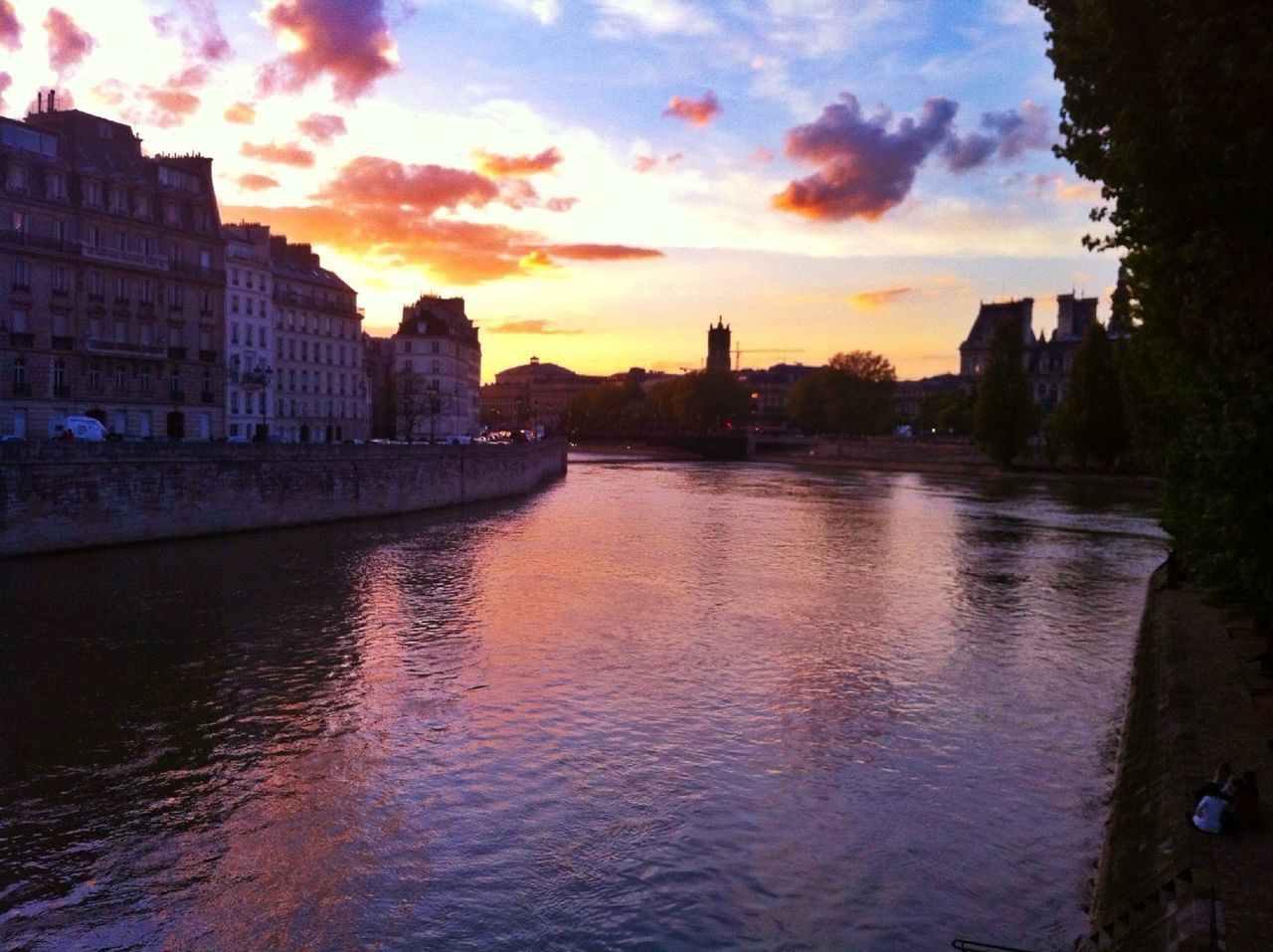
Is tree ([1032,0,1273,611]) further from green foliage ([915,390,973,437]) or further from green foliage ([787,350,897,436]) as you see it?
green foliage ([787,350,897,436])

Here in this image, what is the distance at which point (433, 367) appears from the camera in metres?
124

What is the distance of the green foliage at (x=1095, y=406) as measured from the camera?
88.7 metres

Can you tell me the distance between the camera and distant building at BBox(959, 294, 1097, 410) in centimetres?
15050

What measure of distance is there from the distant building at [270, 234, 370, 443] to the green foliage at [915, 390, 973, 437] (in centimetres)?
8863

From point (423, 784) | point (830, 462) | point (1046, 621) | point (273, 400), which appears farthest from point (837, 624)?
point (830, 462)

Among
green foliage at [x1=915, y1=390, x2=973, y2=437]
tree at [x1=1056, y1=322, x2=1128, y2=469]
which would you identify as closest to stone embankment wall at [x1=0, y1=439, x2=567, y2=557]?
tree at [x1=1056, y1=322, x2=1128, y2=469]

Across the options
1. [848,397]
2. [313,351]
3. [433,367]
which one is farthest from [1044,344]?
[313,351]

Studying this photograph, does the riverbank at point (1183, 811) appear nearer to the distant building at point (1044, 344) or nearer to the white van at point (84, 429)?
the white van at point (84, 429)

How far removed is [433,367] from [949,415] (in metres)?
77.7

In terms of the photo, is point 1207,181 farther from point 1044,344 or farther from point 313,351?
point 1044,344

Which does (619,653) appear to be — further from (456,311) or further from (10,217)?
(456,311)

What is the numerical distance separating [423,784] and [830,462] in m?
129

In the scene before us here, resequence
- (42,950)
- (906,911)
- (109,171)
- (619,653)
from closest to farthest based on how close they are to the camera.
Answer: (42,950)
(906,911)
(619,653)
(109,171)

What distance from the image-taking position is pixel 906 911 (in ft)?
40.8
